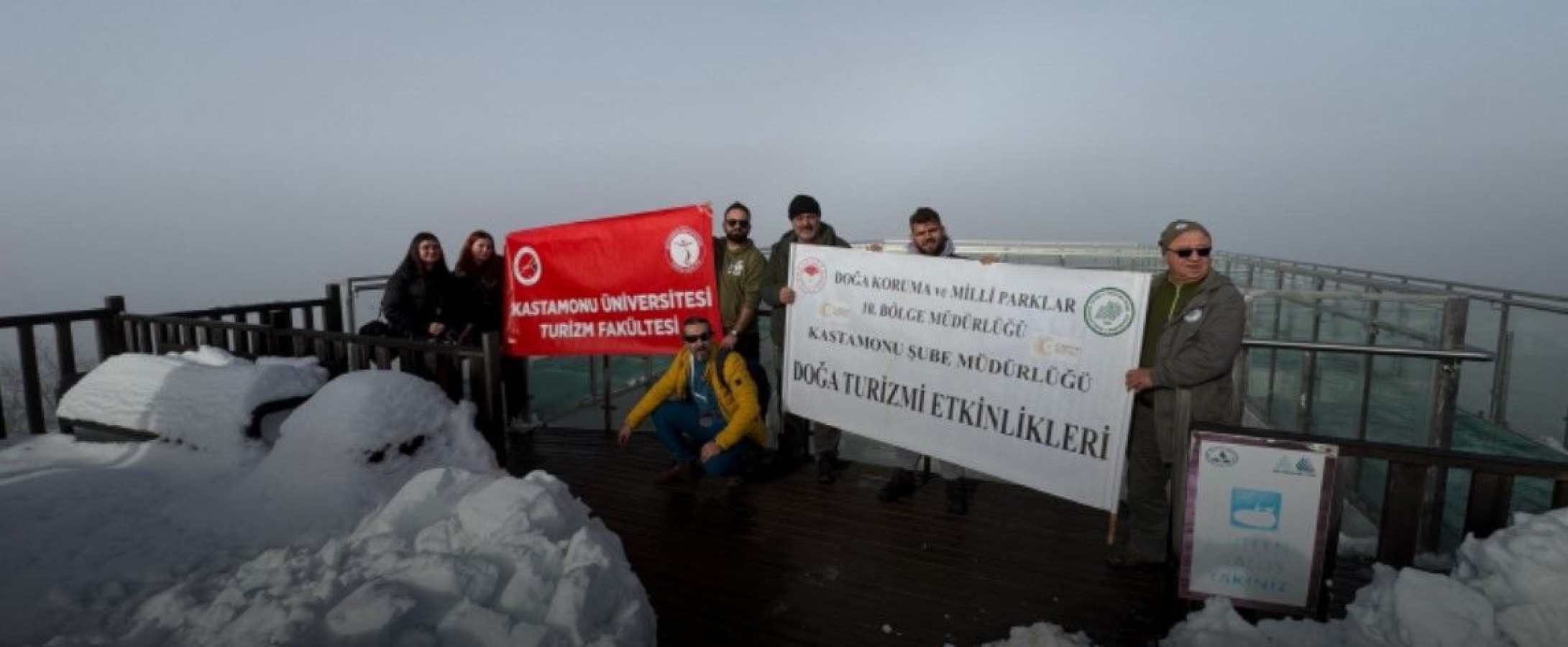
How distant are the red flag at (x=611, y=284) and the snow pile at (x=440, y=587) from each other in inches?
104

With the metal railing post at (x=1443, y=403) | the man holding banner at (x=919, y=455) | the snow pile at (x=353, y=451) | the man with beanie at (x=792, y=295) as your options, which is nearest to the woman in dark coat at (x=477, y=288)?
the snow pile at (x=353, y=451)

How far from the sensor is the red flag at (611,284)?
5.39m

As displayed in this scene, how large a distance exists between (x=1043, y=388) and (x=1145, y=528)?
2.89 feet

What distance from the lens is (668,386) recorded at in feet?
16.5

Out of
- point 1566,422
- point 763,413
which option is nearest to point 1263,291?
point 1566,422

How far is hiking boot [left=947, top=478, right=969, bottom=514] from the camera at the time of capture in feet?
14.9

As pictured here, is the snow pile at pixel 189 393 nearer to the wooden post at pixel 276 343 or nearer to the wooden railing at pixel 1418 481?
the wooden post at pixel 276 343

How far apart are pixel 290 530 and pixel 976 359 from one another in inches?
154

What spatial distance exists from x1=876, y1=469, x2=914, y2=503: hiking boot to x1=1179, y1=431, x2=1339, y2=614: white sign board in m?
2.00

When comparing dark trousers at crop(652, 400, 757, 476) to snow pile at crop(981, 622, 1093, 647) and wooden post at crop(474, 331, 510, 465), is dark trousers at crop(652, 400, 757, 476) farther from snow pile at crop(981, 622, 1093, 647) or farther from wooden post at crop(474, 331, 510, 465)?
snow pile at crop(981, 622, 1093, 647)

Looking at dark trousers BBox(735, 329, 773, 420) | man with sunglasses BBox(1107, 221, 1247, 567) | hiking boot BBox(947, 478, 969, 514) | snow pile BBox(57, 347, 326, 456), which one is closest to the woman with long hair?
snow pile BBox(57, 347, 326, 456)

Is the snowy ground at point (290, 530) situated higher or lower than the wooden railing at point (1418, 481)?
lower

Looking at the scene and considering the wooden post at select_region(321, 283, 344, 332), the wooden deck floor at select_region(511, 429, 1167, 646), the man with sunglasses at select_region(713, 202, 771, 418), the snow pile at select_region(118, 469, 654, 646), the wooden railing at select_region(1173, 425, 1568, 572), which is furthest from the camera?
the wooden post at select_region(321, 283, 344, 332)

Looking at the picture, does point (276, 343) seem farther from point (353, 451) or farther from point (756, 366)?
point (756, 366)
